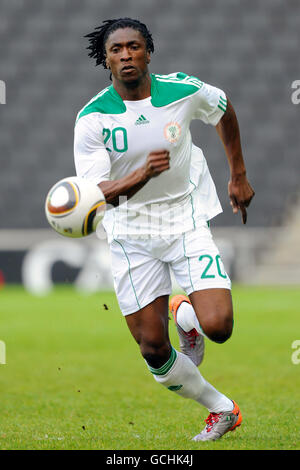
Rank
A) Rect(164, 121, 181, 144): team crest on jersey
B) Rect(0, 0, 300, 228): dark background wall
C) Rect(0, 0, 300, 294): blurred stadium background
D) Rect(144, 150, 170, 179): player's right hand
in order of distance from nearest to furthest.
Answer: Rect(144, 150, 170, 179): player's right hand → Rect(164, 121, 181, 144): team crest on jersey → Rect(0, 0, 300, 294): blurred stadium background → Rect(0, 0, 300, 228): dark background wall

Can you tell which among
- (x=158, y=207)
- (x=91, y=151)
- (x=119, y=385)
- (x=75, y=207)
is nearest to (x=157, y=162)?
(x=75, y=207)

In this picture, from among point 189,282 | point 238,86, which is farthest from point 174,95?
point 238,86

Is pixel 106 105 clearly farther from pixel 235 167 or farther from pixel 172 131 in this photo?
pixel 235 167

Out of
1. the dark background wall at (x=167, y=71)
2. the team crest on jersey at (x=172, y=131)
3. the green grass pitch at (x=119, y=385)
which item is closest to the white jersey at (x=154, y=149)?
the team crest on jersey at (x=172, y=131)

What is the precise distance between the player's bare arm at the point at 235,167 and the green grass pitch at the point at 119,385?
1.36 metres

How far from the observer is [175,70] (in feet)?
62.0

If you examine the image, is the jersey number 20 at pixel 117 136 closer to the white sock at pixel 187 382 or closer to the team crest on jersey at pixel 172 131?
the team crest on jersey at pixel 172 131

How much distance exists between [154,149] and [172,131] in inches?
7.1

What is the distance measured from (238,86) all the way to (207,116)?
14208 mm

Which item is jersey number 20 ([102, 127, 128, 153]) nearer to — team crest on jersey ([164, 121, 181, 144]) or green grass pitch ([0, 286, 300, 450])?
team crest on jersey ([164, 121, 181, 144])

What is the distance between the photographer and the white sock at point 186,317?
5.12m

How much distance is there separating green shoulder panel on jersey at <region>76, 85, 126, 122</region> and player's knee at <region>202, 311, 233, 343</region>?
1264 millimetres

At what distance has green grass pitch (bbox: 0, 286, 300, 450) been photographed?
4.86 metres

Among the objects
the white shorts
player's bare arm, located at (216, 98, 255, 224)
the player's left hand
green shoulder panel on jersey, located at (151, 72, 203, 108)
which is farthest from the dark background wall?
the white shorts
